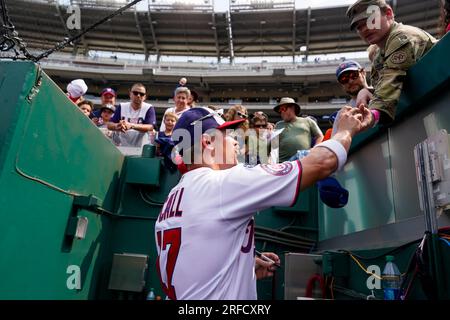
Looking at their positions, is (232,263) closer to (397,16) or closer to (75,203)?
(75,203)

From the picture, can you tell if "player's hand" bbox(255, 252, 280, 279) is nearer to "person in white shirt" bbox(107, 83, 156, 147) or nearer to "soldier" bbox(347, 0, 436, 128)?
"soldier" bbox(347, 0, 436, 128)

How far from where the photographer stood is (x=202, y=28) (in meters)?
25.2

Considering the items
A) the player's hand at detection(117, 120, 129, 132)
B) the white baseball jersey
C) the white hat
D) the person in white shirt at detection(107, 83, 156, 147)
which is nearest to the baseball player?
the white baseball jersey

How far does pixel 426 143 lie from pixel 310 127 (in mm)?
2991

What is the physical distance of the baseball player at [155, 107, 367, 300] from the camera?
122 cm

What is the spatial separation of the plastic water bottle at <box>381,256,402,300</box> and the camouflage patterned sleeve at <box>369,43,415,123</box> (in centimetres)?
77

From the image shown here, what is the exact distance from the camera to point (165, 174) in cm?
320

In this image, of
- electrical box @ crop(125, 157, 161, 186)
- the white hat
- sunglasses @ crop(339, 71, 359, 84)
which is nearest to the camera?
sunglasses @ crop(339, 71, 359, 84)

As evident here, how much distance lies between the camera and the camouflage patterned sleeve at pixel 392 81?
1.67 m

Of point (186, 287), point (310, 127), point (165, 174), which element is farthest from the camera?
point (310, 127)

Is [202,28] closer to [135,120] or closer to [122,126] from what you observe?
[135,120]

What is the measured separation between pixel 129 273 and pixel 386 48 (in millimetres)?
2578

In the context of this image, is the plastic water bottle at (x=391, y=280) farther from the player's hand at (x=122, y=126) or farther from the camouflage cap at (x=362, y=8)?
the player's hand at (x=122, y=126)

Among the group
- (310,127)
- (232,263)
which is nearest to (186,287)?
(232,263)
